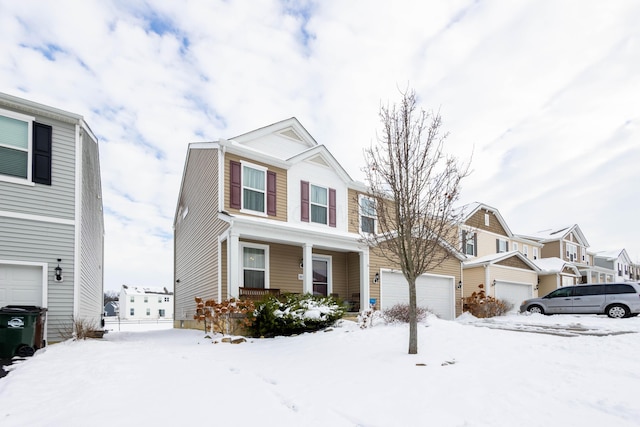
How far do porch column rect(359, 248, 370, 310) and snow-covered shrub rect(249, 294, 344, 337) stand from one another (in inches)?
136

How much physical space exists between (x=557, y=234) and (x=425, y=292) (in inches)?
903

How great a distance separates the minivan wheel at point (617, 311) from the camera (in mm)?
14695

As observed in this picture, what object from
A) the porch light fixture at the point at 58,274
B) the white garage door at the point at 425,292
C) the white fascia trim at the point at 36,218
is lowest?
the white garage door at the point at 425,292

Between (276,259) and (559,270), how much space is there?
67.9 ft

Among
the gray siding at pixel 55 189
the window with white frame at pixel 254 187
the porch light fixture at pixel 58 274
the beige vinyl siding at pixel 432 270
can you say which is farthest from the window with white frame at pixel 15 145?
the beige vinyl siding at pixel 432 270

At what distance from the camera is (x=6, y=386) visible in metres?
5.14

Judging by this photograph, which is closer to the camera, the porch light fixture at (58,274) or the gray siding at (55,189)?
the gray siding at (55,189)

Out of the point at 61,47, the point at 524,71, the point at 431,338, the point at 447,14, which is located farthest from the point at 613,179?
the point at 61,47

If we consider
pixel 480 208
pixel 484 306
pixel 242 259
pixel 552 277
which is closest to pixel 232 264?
pixel 242 259

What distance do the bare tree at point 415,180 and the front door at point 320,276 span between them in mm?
7853

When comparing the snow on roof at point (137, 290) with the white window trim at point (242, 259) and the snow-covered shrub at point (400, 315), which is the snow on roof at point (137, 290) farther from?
the snow-covered shrub at point (400, 315)

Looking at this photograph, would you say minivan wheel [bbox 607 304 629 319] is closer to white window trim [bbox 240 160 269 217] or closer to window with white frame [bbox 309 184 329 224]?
window with white frame [bbox 309 184 329 224]

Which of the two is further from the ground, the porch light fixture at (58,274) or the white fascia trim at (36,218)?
the white fascia trim at (36,218)

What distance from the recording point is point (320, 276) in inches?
595
